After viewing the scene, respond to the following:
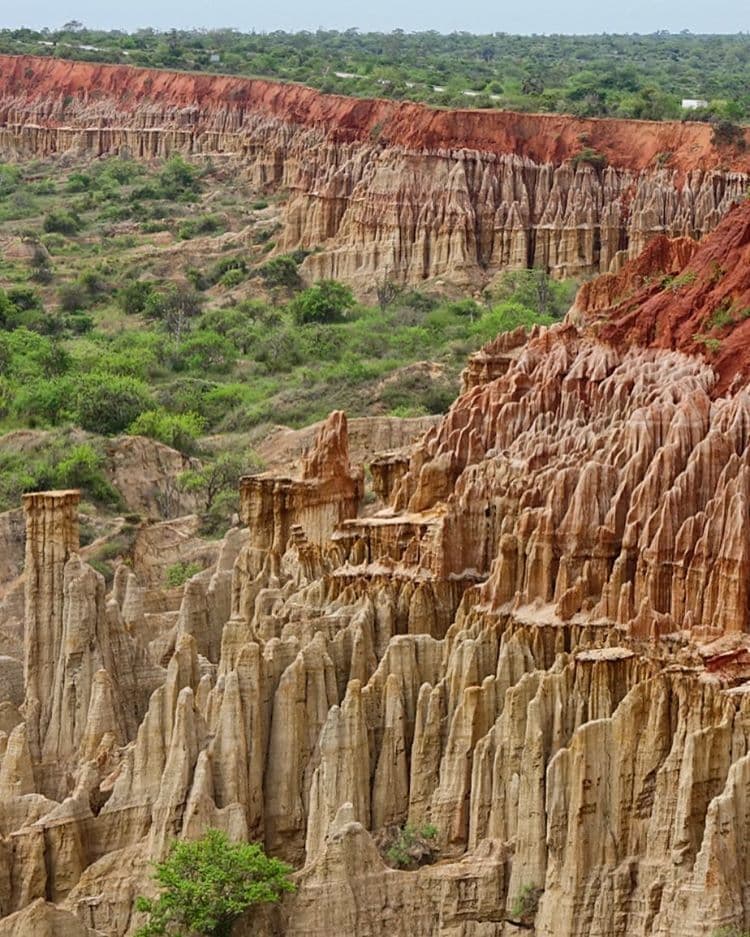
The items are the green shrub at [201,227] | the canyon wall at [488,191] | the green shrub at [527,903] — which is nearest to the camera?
the green shrub at [527,903]

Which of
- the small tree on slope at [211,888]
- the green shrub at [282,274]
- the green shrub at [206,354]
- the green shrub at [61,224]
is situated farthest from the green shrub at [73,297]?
the small tree on slope at [211,888]

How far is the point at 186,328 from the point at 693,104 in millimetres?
32178

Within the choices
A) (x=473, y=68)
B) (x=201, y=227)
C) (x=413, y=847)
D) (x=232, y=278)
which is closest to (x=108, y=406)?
(x=232, y=278)

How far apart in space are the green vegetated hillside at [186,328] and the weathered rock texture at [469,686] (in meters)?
18.0

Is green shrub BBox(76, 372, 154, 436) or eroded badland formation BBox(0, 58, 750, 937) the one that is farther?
green shrub BBox(76, 372, 154, 436)

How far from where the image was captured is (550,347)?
33656mm

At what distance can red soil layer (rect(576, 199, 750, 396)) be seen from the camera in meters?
31.1

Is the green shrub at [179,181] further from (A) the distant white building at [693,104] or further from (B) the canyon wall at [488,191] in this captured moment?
(A) the distant white building at [693,104]

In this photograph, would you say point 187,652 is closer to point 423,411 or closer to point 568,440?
point 568,440

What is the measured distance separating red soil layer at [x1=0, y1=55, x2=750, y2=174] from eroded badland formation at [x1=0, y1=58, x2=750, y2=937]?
50.2 metres

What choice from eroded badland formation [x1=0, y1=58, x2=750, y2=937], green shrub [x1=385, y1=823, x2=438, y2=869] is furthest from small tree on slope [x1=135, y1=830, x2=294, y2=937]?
green shrub [x1=385, y1=823, x2=438, y2=869]

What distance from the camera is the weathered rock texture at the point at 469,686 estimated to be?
2558 centimetres

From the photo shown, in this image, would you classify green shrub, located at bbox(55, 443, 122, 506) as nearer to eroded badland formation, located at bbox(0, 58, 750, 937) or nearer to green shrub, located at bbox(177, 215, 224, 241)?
eroded badland formation, located at bbox(0, 58, 750, 937)

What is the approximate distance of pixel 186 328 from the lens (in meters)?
85.9
